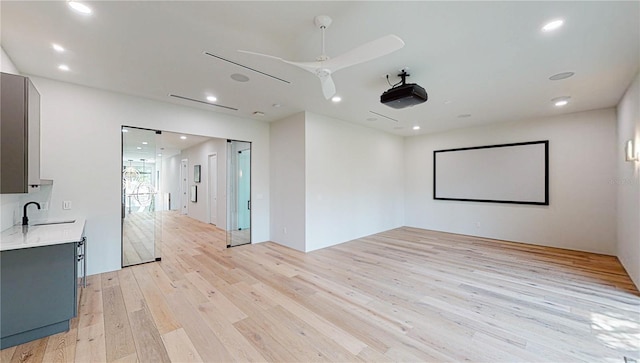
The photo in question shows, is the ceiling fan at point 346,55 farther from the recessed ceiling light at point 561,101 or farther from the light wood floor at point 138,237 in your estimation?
the recessed ceiling light at point 561,101

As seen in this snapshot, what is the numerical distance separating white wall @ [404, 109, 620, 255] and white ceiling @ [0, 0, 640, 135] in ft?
2.94

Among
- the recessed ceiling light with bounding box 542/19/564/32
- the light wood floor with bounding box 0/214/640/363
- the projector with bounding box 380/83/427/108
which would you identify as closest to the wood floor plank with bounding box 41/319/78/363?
the light wood floor with bounding box 0/214/640/363

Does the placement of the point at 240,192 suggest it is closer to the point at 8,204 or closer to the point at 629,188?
the point at 8,204

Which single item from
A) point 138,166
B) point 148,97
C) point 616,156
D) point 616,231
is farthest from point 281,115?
point 616,231

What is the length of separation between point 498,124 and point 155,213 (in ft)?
25.9

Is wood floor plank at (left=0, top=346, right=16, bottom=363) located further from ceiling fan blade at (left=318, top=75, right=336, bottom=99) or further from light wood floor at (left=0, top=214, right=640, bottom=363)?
ceiling fan blade at (left=318, top=75, right=336, bottom=99)

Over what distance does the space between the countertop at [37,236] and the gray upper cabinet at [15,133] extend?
0.46 m

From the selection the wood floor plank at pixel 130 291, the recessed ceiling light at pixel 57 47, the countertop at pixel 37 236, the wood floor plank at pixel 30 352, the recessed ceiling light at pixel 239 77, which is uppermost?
the recessed ceiling light at pixel 57 47

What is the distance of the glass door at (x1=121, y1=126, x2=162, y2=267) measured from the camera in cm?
422

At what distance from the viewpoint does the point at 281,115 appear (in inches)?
214

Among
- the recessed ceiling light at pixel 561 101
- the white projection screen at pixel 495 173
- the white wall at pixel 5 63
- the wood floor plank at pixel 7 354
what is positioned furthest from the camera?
the white projection screen at pixel 495 173

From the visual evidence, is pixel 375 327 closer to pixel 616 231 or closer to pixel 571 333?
pixel 571 333

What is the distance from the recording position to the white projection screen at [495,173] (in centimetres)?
561

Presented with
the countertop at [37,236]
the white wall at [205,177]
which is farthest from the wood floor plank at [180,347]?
the white wall at [205,177]
